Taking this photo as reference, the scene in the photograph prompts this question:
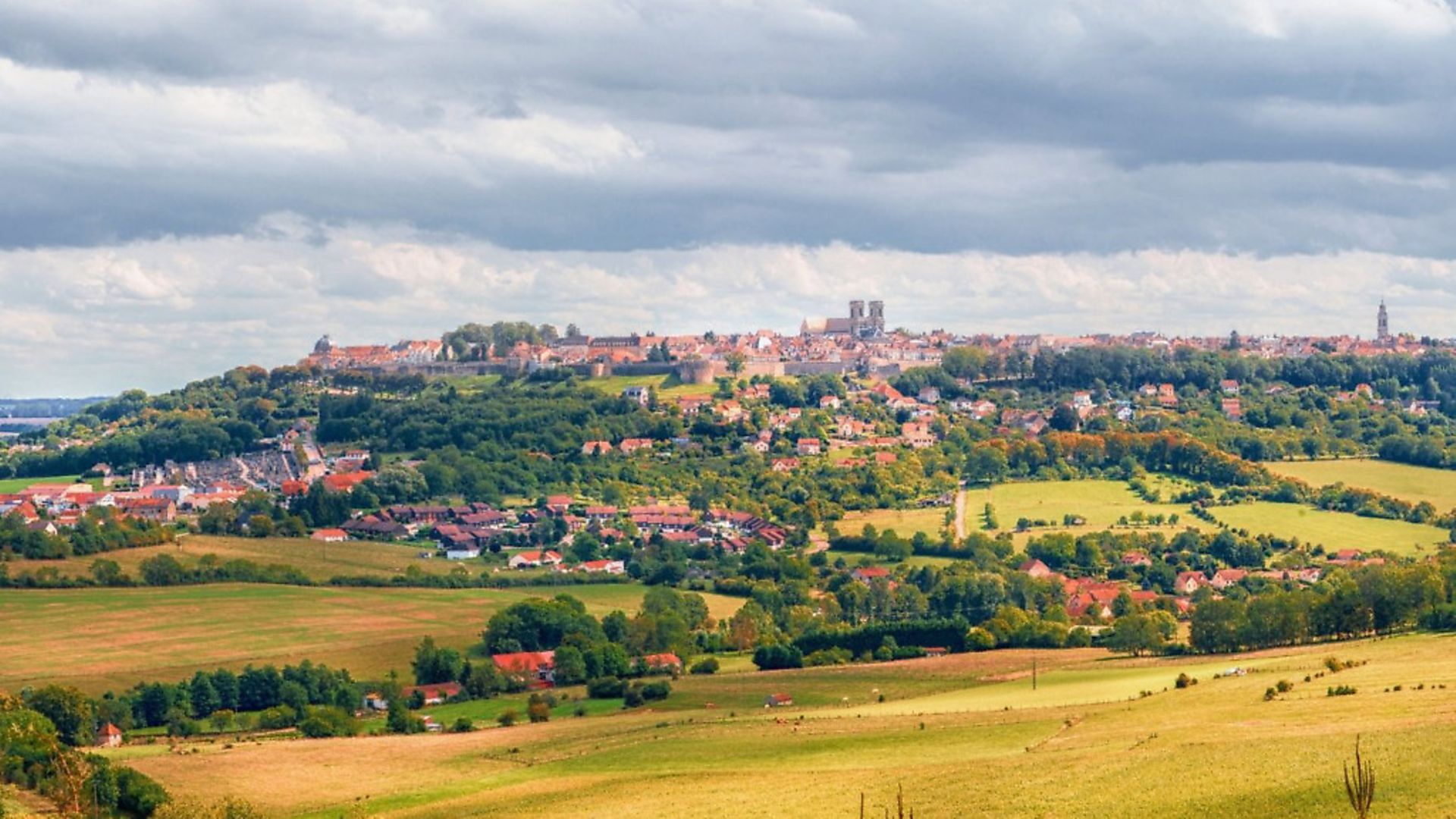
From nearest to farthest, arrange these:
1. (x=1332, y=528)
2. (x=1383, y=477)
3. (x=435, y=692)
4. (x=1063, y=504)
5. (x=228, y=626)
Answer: (x=435, y=692), (x=228, y=626), (x=1332, y=528), (x=1063, y=504), (x=1383, y=477)

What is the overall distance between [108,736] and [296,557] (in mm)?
51031

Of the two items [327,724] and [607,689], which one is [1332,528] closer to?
[607,689]

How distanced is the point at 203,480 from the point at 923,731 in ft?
419

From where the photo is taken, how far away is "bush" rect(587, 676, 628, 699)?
85562 millimetres

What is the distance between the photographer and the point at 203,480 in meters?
174

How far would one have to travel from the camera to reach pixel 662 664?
92.2m

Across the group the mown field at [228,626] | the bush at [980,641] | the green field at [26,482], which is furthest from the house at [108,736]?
the green field at [26,482]

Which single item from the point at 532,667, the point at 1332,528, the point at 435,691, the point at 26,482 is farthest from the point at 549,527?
the point at 26,482

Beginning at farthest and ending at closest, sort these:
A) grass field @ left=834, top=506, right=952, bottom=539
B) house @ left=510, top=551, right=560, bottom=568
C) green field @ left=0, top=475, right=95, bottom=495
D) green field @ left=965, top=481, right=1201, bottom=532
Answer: green field @ left=0, top=475, right=95, bottom=495, green field @ left=965, top=481, right=1201, bottom=532, grass field @ left=834, top=506, right=952, bottom=539, house @ left=510, top=551, right=560, bottom=568

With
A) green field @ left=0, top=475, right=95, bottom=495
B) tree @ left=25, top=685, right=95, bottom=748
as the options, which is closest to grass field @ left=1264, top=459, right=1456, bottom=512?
tree @ left=25, top=685, right=95, bottom=748

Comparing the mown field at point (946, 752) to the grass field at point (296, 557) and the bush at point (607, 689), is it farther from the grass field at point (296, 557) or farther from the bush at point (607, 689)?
the grass field at point (296, 557)

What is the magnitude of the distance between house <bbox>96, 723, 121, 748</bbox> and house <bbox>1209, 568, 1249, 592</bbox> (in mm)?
64485

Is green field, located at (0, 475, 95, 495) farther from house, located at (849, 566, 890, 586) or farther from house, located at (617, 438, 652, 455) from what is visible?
house, located at (849, 566, 890, 586)

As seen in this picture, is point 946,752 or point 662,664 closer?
point 946,752
